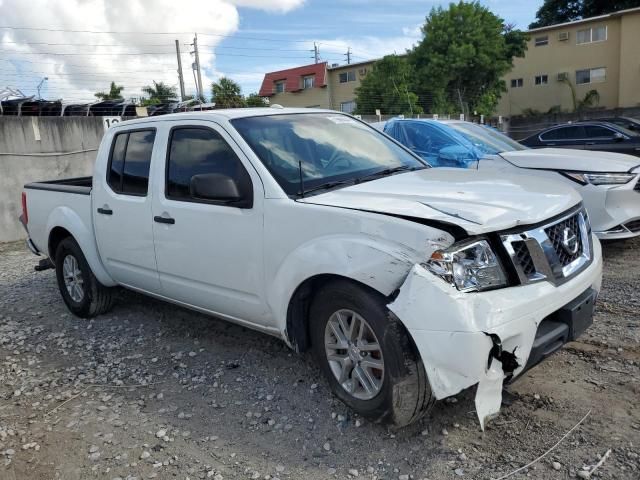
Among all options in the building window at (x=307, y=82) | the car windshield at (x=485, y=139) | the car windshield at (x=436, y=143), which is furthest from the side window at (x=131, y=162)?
the building window at (x=307, y=82)

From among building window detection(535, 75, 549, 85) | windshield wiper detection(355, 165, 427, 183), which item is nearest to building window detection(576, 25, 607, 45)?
building window detection(535, 75, 549, 85)

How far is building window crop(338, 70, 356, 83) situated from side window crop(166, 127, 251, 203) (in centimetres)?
4254

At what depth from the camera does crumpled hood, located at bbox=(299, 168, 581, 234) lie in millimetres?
2729

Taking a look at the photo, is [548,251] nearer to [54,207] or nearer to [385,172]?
[385,172]

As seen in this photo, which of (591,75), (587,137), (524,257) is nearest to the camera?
(524,257)

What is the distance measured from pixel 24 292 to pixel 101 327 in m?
2.17

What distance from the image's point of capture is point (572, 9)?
4797 cm

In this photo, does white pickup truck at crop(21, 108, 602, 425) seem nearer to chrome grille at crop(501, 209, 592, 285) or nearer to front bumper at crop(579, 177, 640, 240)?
chrome grille at crop(501, 209, 592, 285)

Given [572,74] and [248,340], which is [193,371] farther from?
[572,74]

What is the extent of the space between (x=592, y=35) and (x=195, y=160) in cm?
3956

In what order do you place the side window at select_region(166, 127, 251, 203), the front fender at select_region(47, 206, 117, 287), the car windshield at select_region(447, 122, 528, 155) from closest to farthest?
the side window at select_region(166, 127, 251, 203) → the front fender at select_region(47, 206, 117, 287) → the car windshield at select_region(447, 122, 528, 155)

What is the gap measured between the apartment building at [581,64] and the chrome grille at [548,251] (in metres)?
37.5

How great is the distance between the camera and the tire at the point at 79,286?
5.23 metres


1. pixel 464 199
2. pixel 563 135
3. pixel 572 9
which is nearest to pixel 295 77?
pixel 572 9
